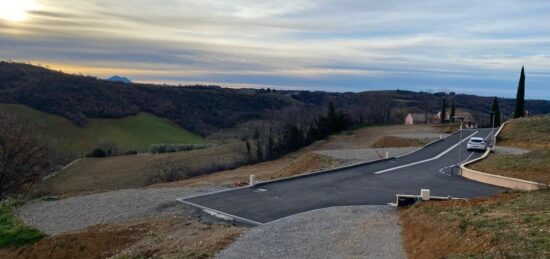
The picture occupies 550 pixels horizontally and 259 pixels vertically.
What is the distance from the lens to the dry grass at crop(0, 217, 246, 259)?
1348 cm

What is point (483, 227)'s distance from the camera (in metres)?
11.9

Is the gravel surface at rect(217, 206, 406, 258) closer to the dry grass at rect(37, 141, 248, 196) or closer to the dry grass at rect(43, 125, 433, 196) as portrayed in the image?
the dry grass at rect(43, 125, 433, 196)

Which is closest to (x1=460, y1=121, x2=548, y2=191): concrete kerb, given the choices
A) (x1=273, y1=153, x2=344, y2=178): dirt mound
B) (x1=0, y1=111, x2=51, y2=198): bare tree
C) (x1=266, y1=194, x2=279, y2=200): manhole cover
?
(x1=273, y1=153, x2=344, y2=178): dirt mound

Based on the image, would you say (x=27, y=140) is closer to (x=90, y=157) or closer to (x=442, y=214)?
(x=442, y=214)

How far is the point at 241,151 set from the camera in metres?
62.6

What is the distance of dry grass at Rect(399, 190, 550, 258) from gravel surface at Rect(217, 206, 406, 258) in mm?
521

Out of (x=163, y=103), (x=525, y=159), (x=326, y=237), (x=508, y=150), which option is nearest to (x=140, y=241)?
(x=326, y=237)

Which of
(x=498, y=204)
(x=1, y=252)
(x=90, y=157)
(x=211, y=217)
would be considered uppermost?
(x=498, y=204)

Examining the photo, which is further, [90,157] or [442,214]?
[90,157]

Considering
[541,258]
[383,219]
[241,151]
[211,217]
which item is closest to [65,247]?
[211,217]

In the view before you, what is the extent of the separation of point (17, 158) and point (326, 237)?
81.7ft

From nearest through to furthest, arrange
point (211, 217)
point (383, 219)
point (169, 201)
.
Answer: point (383, 219) → point (211, 217) → point (169, 201)

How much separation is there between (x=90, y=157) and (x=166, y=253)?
2236 inches

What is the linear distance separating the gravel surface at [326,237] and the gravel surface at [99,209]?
497 centimetres
